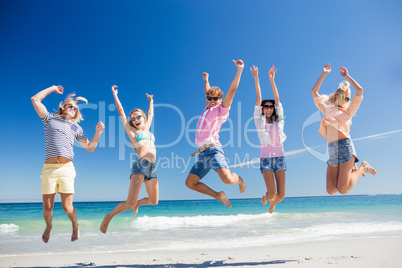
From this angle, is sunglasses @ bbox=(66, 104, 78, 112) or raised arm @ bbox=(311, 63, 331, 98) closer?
sunglasses @ bbox=(66, 104, 78, 112)

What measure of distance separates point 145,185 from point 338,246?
5.98 meters

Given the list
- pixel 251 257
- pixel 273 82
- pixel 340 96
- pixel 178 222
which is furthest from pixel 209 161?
pixel 178 222

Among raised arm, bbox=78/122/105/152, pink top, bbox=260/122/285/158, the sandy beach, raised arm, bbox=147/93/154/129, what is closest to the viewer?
raised arm, bbox=78/122/105/152

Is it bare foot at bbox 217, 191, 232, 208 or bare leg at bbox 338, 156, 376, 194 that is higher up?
bare leg at bbox 338, 156, 376, 194

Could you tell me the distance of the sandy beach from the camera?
273 inches

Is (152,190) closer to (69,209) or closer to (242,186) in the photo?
(69,209)

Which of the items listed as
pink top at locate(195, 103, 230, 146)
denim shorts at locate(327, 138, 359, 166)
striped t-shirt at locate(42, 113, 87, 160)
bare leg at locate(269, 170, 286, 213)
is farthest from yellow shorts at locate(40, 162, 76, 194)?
denim shorts at locate(327, 138, 359, 166)

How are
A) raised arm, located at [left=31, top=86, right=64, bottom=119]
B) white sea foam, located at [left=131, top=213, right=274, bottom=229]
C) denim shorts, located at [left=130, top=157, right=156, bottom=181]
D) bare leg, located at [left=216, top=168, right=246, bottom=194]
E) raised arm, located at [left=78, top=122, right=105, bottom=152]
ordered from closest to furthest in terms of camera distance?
raised arm, located at [left=31, top=86, right=64, bottom=119]
bare leg, located at [left=216, top=168, right=246, bottom=194]
denim shorts, located at [left=130, top=157, right=156, bottom=181]
raised arm, located at [left=78, top=122, right=105, bottom=152]
white sea foam, located at [left=131, top=213, right=274, bottom=229]

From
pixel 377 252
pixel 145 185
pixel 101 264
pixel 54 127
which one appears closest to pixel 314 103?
pixel 145 185

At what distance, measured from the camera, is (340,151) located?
612 cm

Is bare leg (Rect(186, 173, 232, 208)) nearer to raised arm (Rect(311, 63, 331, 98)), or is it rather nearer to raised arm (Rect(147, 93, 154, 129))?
raised arm (Rect(147, 93, 154, 129))

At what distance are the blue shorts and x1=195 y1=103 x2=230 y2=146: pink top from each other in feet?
0.51

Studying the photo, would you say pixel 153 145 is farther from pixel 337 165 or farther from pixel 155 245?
pixel 155 245

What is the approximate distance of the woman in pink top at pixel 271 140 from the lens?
6.14 metres
